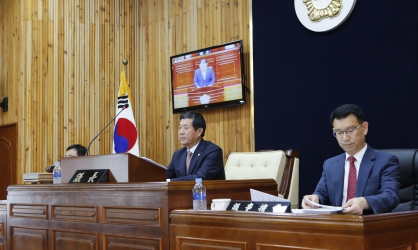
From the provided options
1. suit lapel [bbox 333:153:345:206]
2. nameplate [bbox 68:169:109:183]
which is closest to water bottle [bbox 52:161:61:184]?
nameplate [bbox 68:169:109:183]

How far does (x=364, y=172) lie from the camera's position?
276 cm

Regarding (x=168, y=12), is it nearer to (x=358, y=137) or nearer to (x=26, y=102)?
(x=26, y=102)

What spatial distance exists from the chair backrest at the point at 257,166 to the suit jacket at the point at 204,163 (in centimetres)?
54

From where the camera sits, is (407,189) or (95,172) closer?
(407,189)

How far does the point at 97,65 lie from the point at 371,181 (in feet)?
15.1

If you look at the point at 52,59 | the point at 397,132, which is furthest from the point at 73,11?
A: the point at 397,132

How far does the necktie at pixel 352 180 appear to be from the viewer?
9.21 feet

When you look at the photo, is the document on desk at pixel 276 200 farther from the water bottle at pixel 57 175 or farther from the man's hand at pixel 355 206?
the water bottle at pixel 57 175

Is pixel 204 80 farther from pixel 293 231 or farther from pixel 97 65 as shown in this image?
pixel 293 231

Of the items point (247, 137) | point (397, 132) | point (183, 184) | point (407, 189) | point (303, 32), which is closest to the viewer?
point (183, 184)

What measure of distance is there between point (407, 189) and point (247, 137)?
2.71 m

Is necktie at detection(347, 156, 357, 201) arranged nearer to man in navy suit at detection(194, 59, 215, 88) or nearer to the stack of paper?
the stack of paper

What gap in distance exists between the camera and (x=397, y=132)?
4125 millimetres

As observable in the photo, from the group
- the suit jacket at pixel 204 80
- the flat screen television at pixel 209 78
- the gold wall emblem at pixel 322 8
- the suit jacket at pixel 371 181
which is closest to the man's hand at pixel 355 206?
the suit jacket at pixel 371 181
